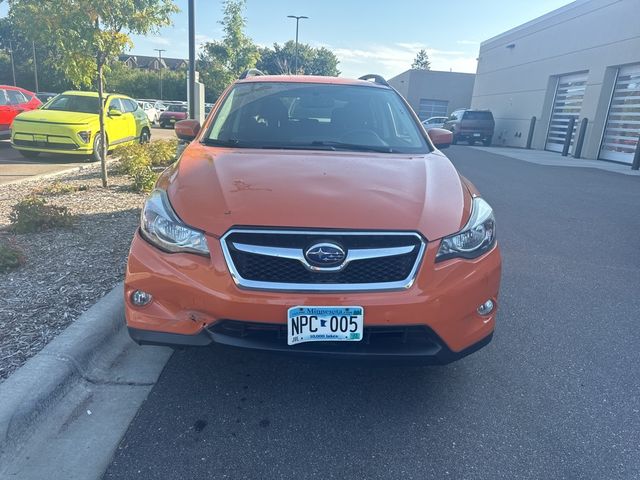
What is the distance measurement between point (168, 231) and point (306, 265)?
2.35ft

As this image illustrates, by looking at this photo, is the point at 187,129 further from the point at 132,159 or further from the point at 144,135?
the point at 144,135

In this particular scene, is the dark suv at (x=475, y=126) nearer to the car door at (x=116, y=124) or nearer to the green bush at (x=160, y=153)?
the car door at (x=116, y=124)

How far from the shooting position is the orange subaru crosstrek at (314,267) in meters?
2.24

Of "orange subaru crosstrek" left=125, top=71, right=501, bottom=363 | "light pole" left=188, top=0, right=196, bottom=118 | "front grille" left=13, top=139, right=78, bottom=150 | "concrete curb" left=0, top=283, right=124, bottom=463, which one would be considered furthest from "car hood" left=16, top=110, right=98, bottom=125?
"orange subaru crosstrek" left=125, top=71, right=501, bottom=363

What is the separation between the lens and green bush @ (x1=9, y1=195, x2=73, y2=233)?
15.7ft

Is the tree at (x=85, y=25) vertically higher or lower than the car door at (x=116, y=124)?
higher

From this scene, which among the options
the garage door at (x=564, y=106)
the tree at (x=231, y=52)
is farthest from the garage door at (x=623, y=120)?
the tree at (x=231, y=52)

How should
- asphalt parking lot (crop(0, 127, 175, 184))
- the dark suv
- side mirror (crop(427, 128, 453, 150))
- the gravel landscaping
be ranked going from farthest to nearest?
the dark suv, asphalt parking lot (crop(0, 127, 175, 184)), side mirror (crop(427, 128, 453, 150)), the gravel landscaping

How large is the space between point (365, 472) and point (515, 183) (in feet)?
34.0

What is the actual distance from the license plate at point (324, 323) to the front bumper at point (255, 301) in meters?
0.03

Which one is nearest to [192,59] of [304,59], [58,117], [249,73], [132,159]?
[132,159]

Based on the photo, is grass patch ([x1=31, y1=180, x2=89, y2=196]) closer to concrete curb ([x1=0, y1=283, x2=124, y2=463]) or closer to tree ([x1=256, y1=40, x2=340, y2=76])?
concrete curb ([x1=0, y1=283, x2=124, y2=463])

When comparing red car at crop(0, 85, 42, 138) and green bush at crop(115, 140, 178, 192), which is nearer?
green bush at crop(115, 140, 178, 192)

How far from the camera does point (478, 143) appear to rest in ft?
89.2
